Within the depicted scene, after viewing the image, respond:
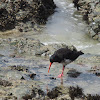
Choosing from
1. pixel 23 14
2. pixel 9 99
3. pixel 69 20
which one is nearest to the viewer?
pixel 9 99

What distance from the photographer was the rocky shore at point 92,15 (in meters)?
20.4

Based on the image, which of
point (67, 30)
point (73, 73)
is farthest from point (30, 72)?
point (67, 30)

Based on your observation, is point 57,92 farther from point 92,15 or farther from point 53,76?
point 92,15

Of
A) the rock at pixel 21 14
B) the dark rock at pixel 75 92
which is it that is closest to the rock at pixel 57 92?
the dark rock at pixel 75 92

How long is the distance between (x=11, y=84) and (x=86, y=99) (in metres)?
3.21

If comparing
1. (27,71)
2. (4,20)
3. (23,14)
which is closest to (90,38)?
(23,14)

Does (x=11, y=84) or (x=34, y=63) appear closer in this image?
(x=11, y=84)

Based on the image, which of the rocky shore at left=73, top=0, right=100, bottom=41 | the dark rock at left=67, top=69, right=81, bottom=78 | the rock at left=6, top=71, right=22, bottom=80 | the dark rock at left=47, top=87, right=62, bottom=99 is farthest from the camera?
the rocky shore at left=73, top=0, right=100, bottom=41

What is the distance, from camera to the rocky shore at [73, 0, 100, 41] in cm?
2041

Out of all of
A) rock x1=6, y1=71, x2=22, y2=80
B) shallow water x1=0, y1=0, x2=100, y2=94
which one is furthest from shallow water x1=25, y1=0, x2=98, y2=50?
rock x1=6, y1=71, x2=22, y2=80

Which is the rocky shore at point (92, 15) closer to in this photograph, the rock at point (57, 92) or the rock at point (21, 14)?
the rock at point (21, 14)

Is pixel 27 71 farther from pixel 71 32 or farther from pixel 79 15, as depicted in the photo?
pixel 79 15

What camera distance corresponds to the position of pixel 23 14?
22.4 meters

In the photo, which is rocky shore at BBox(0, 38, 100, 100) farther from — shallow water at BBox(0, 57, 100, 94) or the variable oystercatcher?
the variable oystercatcher
